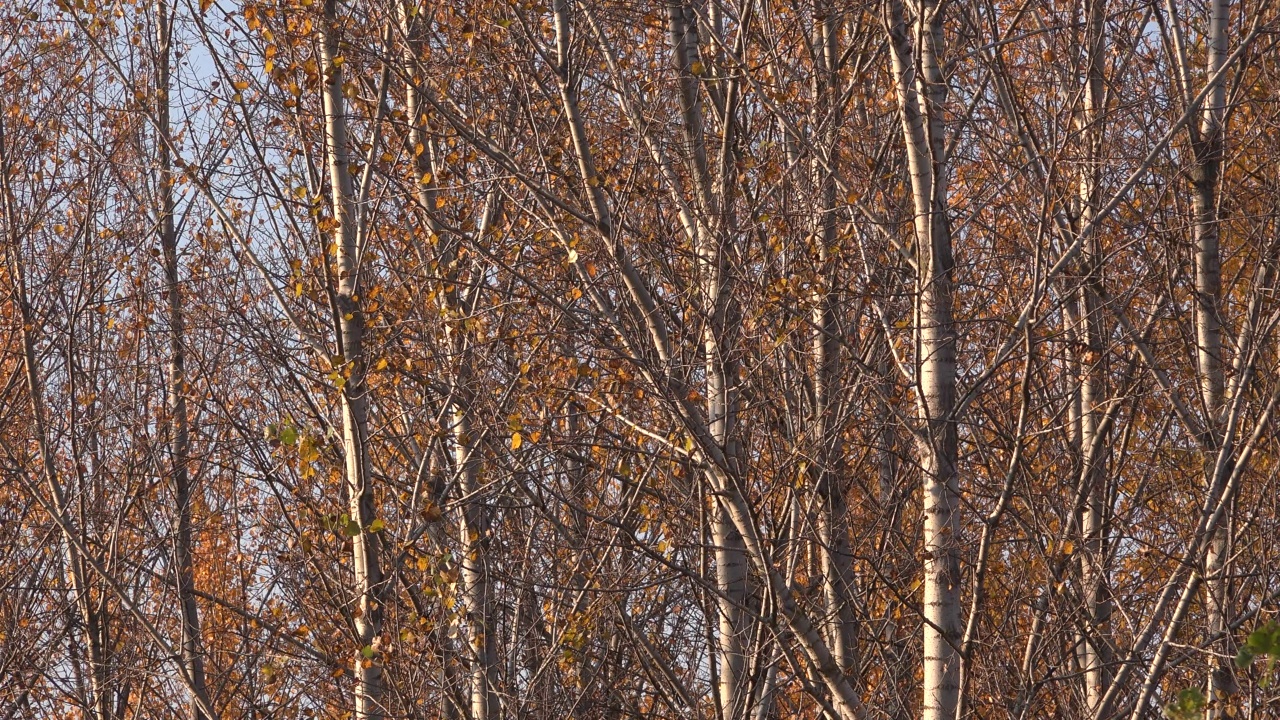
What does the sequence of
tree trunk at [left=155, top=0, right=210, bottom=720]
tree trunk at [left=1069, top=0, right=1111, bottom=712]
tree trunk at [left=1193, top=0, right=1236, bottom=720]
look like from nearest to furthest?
tree trunk at [left=1069, top=0, right=1111, bottom=712] < tree trunk at [left=1193, top=0, right=1236, bottom=720] < tree trunk at [left=155, top=0, right=210, bottom=720]

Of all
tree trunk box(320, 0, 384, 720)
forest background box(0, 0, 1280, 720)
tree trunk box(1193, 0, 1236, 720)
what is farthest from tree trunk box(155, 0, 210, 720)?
tree trunk box(1193, 0, 1236, 720)

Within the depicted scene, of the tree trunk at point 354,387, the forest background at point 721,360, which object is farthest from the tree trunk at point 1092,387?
the tree trunk at point 354,387

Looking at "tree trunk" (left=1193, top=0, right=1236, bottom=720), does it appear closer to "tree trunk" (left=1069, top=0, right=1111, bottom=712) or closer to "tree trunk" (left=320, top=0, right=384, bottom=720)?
"tree trunk" (left=1069, top=0, right=1111, bottom=712)

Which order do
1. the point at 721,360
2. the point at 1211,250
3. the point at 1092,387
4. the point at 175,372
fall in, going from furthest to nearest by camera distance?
the point at 175,372, the point at 1092,387, the point at 1211,250, the point at 721,360

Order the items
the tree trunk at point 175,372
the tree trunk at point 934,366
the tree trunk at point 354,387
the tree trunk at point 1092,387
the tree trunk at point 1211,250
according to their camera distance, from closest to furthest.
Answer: the tree trunk at point 934,366 → the tree trunk at point 354,387 → the tree trunk at point 1092,387 → the tree trunk at point 1211,250 → the tree trunk at point 175,372

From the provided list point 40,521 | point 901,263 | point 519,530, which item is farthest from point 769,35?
point 40,521

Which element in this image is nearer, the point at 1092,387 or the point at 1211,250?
the point at 1211,250

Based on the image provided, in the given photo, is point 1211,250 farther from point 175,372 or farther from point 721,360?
point 175,372

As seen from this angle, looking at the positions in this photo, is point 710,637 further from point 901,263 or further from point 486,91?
point 486,91

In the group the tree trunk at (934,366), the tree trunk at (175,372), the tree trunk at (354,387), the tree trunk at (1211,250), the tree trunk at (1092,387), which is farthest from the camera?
the tree trunk at (175,372)

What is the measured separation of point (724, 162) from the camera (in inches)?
265

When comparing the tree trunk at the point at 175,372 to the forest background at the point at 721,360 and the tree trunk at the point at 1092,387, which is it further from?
the tree trunk at the point at 1092,387

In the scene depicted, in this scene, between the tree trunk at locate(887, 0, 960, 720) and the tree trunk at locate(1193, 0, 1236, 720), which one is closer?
the tree trunk at locate(887, 0, 960, 720)

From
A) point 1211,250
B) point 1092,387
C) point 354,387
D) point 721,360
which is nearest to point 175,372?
point 354,387
